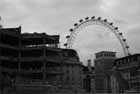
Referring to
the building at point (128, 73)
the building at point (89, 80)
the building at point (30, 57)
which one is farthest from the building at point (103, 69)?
the building at point (30, 57)

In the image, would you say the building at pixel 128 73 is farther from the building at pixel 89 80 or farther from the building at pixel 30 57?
the building at pixel 30 57

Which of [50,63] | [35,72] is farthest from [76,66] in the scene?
[35,72]

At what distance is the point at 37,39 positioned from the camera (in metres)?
97.4

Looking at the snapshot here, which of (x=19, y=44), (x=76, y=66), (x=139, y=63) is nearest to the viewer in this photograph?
(x=19, y=44)

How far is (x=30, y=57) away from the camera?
92.4 meters

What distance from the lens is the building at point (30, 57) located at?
8863cm

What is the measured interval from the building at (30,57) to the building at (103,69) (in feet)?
139

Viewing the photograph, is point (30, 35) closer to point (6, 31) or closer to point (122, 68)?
point (6, 31)

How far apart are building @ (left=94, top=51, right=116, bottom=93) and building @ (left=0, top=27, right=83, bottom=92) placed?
42.2 m

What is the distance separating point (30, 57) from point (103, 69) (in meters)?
68.0

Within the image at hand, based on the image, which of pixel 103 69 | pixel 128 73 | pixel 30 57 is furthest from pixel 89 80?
pixel 30 57

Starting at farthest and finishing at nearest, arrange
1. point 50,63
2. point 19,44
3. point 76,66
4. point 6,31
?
point 76,66 → point 50,63 → point 19,44 → point 6,31

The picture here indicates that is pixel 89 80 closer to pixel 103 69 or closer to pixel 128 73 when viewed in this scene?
pixel 103 69

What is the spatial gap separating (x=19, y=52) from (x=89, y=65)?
73.1m
